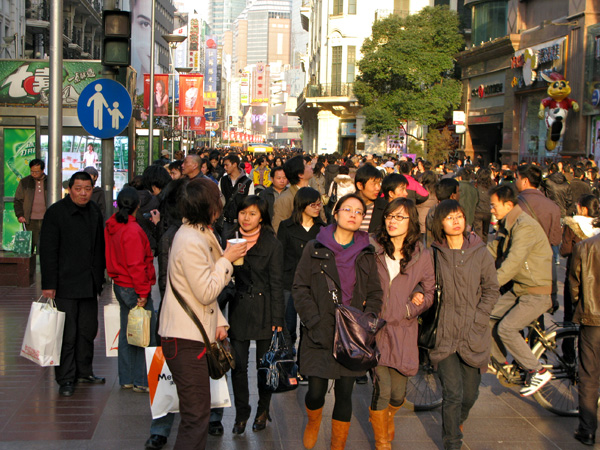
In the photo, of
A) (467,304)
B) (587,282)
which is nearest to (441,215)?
(467,304)

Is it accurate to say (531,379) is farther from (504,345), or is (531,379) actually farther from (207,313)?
(207,313)

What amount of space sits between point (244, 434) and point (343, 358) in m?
1.29

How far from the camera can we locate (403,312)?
5.02m

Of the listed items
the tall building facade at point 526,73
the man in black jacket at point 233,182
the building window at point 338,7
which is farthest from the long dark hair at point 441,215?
the building window at point 338,7

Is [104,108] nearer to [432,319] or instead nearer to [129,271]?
[129,271]

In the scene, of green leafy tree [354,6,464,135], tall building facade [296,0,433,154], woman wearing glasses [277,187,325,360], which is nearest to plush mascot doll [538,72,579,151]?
green leafy tree [354,6,464,135]

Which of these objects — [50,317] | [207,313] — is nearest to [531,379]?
[207,313]

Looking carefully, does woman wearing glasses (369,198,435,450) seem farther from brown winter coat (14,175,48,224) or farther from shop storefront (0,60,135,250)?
shop storefront (0,60,135,250)

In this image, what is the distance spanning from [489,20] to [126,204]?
107ft

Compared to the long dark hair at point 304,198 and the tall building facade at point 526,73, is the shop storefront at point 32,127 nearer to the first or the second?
the long dark hair at point 304,198

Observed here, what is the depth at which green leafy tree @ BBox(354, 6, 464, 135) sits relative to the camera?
3991 centimetres

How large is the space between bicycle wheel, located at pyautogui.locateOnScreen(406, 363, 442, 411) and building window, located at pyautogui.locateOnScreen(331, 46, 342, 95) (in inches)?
1998

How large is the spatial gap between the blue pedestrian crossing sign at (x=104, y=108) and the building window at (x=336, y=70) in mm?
48719

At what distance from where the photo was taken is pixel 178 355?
441cm
